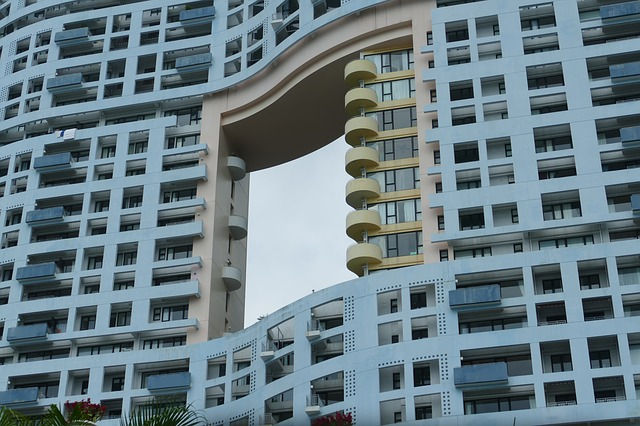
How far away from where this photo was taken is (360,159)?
2274 inches

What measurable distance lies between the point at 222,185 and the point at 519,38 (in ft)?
74.0

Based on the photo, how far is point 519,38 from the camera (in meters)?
58.2

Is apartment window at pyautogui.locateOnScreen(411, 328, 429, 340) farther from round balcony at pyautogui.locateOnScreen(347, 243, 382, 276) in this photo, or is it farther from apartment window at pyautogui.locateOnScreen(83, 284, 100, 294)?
apartment window at pyautogui.locateOnScreen(83, 284, 100, 294)

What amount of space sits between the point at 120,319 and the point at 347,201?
17.2 m

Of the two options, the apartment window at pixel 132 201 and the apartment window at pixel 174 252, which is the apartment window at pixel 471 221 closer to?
the apartment window at pixel 174 252

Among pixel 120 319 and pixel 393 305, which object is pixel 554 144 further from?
pixel 120 319

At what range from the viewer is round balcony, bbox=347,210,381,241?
5578 centimetres

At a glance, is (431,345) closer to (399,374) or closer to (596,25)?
(399,374)

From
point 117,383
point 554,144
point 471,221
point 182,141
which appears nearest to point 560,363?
point 471,221

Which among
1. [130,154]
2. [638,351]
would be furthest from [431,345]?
[130,154]

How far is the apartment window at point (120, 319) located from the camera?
206ft

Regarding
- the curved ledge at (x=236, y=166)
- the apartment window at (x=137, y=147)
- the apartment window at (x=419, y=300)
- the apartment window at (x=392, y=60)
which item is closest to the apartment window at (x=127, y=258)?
the apartment window at (x=137, y=147)

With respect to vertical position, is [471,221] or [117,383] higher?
[471,221]

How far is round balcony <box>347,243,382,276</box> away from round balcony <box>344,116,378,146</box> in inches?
302
